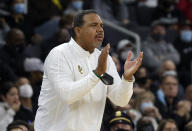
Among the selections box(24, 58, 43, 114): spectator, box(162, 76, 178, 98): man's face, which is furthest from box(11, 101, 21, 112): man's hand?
box(162, 76, 178, 98): man's face

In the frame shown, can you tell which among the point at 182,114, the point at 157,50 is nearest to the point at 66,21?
the point at 157,50

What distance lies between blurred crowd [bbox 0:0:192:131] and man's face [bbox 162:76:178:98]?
2 centimetres

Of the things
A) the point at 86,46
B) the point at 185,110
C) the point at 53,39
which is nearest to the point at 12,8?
the point at 53,39

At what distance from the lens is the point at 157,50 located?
12.4 meters

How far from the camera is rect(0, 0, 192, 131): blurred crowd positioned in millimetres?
8367

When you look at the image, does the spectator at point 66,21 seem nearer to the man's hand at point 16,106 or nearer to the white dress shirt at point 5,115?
the man's hand at point 16,106

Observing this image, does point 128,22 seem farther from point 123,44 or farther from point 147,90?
point 147,90

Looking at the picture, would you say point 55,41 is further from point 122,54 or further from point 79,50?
point 79,50

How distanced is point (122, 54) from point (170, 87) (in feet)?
4.60

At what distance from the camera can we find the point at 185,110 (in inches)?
384

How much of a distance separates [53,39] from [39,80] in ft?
3.67

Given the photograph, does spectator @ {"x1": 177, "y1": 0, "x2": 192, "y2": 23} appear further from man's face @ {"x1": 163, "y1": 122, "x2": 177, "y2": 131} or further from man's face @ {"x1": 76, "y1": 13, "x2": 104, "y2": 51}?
man's face @ {"x1": 76, "y1": 13, "x2": 104, "y2": 51}

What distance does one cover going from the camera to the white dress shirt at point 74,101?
486 centimetres

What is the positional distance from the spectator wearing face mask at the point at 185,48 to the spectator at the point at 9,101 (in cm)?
478
